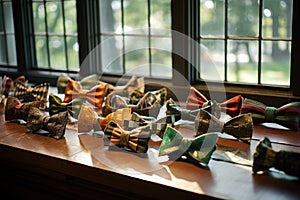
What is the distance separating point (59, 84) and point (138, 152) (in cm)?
104

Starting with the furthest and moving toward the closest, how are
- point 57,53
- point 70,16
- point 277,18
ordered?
point 57,53
point 70,16
point 277,18

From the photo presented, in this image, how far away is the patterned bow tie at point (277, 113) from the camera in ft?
5.37

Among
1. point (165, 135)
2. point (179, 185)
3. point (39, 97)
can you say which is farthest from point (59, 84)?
point (179, 185)

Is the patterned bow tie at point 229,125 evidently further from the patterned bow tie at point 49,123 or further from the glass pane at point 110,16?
the glass pane at point 110,16

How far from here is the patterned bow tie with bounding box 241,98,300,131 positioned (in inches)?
64.4

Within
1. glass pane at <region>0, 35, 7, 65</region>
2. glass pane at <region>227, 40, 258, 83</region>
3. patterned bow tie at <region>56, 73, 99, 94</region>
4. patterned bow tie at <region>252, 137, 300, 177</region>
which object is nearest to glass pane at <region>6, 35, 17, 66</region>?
glass pane at <region>0, 35, 7, 65</region>

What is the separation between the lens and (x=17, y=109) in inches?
76.2

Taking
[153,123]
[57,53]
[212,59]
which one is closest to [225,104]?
[153,123]

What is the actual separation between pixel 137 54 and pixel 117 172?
115 cm

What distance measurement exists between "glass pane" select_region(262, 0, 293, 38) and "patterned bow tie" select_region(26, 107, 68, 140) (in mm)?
1007

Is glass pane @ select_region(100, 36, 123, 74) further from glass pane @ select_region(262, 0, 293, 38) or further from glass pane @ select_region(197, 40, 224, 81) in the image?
glass pane @ select_region(262, 0, 293, 38)

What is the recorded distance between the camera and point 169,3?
2.20 metres

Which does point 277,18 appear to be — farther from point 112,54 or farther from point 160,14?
point 112,54

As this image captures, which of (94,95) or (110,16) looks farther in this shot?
(110,16)
